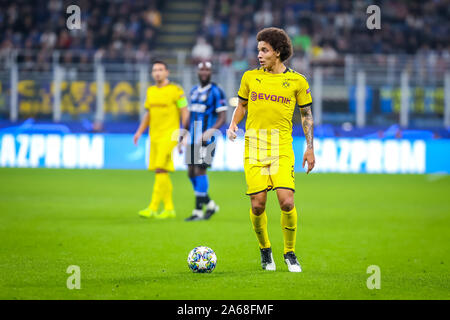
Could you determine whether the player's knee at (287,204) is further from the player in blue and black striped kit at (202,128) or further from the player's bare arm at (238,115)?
the player in blue and black striped kit at (202,128)

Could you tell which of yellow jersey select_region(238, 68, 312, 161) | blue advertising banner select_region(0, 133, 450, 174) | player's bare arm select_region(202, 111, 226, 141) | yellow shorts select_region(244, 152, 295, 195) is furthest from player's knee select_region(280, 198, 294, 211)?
blue advertising banner select_region(0, 133, 450, 174)

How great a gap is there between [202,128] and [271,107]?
4.43 m

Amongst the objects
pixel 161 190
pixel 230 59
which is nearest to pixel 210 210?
pixel 161 190

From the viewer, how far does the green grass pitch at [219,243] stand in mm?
6457

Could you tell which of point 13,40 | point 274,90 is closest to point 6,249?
point 274,90

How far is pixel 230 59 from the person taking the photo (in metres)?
22.2

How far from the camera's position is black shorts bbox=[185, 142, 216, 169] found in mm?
11359

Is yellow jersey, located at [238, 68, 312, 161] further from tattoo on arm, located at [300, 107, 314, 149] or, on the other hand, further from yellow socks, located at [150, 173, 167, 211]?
yellow socks, located at [150, 173, 167, 211]

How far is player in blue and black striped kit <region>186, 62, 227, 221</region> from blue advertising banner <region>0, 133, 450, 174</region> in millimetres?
8676

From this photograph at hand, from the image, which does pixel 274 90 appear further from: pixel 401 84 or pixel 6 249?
pixel 401 84

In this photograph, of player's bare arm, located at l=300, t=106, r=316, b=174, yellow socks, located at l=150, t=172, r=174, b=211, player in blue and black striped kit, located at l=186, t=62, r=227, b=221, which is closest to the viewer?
player's bare arm, located at l=300, t=106, r=316, b=174

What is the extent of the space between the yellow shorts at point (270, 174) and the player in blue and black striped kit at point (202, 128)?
13.9 ft

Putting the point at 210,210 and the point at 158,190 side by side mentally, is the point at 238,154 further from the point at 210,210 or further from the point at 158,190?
the point at 158,190

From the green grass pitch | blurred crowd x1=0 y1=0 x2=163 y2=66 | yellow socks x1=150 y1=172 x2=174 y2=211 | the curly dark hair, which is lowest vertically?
the green grass pitch
